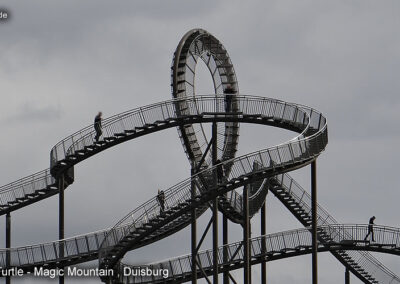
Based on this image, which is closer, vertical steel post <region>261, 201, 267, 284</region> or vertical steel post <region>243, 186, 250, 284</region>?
vertical steel post <region>243, 186, 250, 284</region>

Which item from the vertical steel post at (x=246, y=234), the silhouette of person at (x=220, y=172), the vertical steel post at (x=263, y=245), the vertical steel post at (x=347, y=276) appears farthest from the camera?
the vertical steel post at (x=347, y=276)

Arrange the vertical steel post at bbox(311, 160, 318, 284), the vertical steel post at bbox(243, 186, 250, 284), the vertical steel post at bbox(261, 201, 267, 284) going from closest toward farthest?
the vertical steel post at bbox(243, 186, 250, 284) < the vertical steel post at bbox(311, 160, 318, 284) < the vertical steel post at bbox(261, 201, 267, 284)

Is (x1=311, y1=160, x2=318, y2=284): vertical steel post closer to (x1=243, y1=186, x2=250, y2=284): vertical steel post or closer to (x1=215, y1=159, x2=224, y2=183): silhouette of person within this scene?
(x1=243, y1=186, x2=250, y2=284): vertical steel post

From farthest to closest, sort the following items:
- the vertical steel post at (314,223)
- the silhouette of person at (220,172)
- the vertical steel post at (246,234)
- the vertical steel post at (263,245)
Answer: the vertical steel post at (263,245) → the vertical steel post at (314,223) → the vertical steel post at (246,234) → the silhouette of person at (220,172)

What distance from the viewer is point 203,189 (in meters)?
68.4

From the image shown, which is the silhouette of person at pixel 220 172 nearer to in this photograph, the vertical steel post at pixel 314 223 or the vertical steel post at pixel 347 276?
the vertical steel post at pixel 314 223

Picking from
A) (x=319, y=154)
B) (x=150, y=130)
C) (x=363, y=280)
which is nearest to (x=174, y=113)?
(x=150, y=130)

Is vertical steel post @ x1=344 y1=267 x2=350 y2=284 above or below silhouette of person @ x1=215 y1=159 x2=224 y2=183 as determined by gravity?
below

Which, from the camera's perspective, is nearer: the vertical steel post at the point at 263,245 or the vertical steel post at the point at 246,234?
the vertical steel post at the point at 246,234

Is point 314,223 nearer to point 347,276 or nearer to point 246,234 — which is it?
point 246,234

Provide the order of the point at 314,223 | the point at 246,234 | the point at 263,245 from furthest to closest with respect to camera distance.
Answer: the point at 263,245
the point at 314,223
the point at 246,234

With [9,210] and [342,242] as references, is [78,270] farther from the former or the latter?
[342,242]

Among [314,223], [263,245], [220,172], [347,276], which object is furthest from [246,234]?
[347,276]

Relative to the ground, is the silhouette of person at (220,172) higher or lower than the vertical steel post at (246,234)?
higher
